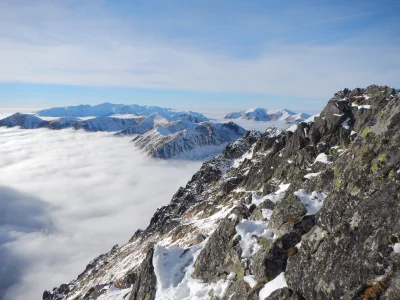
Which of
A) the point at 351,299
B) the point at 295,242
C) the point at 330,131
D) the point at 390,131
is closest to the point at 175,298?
the point at 295,242

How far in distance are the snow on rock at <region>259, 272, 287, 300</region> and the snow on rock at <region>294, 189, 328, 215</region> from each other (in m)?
6.06

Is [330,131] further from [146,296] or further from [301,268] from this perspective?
[146,296]

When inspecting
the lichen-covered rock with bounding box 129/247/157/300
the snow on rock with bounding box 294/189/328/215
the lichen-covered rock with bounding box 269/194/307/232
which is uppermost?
the snow on rock with bounding box 294/189/328/215

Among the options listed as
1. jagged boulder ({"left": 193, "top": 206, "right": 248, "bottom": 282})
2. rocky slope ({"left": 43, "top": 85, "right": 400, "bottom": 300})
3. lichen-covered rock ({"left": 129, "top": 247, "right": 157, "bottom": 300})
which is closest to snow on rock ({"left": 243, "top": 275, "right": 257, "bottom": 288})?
rocky slope ({"left": 43, "top": 85, "right": 400, "bottom": 300})

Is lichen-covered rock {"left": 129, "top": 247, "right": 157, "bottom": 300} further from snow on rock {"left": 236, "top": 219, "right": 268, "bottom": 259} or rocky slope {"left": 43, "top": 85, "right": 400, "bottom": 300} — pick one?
snow on rock {"left": 236, "top": 219, "right": 268, "bottom": 259}

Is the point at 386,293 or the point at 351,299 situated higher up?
the point at 386,293

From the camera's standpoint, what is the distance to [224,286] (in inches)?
947

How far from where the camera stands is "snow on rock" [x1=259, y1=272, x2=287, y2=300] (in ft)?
60.8

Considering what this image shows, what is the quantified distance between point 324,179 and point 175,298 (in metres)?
18.3

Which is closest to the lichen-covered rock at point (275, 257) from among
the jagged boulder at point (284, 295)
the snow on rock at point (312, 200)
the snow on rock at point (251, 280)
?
the snow on rock at point (251, 280)

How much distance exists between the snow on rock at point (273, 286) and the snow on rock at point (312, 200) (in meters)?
6.06

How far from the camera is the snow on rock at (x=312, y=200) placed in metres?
22.7

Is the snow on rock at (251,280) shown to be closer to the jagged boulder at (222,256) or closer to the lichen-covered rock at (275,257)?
the lichen-covered rock at (275,257)

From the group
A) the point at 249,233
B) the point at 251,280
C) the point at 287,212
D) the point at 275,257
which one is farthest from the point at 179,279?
the point at 287,212
